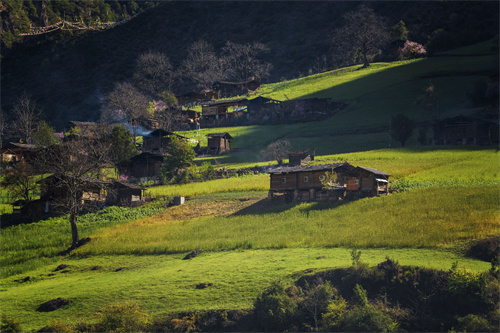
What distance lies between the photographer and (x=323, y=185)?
6397 cm

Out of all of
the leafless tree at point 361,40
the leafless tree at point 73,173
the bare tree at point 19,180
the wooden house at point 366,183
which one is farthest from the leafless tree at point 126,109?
the wooden house at point 366,183

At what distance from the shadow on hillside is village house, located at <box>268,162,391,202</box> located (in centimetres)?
162

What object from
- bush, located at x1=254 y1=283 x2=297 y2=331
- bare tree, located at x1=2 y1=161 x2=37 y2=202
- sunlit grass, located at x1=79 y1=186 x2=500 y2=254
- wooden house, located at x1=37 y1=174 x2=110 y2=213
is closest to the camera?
bush, located at x1=254 y1=283 x2=297 y2=331

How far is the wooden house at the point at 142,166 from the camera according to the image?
93.9 metres

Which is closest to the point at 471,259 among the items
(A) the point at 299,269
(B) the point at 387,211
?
(A) the point at 299,269

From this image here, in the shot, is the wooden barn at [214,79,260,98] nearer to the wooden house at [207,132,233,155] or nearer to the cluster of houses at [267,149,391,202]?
the wooden house at [207,132,233,155]

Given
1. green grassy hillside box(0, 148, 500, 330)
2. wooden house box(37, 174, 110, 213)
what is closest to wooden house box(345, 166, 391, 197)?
green grassy hillside box(0, 148, 500, 330)

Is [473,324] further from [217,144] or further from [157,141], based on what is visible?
[157,141]

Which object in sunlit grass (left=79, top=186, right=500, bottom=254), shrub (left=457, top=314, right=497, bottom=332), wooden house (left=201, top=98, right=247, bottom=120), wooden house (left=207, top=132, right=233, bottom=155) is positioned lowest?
shrub (left=457, top=314, right=497, bottom=332)

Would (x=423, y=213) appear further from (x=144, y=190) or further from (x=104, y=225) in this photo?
(x=144, y=190)

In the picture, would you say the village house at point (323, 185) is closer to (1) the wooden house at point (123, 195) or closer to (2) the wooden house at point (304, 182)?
(2) the wooden house at point (304, 182)

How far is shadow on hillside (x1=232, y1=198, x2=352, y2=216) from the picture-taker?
195 ft

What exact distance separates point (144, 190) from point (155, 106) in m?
85.5

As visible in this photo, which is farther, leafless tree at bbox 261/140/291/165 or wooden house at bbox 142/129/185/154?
wooden house at bbox 142/129/185/154
